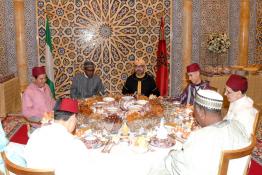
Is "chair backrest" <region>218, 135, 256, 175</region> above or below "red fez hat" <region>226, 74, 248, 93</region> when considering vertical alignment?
below

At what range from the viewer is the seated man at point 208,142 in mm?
2693

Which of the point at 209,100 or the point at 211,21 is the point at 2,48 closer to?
the point at 211,21

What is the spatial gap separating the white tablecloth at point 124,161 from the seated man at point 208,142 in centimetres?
21

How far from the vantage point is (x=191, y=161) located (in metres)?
2.71

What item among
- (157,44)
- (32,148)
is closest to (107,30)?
(157,44)

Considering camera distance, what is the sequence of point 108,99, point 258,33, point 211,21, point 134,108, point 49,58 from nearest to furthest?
point 134,108 < point 108,99 < point 49,58 < point 211,21 < point 258,33

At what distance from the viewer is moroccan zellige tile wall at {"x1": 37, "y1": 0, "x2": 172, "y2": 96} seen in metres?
8.23

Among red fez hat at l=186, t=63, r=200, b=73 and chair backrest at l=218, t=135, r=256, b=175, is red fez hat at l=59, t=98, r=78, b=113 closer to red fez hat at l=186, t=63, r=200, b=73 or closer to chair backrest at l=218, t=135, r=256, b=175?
chair backrest at l=218, t=135, r=256, b=175

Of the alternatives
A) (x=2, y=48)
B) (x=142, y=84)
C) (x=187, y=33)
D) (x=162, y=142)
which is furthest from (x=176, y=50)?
(x=162, y=142)

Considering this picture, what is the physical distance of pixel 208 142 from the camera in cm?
269

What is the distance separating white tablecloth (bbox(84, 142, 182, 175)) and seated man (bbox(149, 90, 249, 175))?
205 millimetres

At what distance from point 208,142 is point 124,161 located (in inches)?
30.9

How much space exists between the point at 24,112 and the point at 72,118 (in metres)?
2.33

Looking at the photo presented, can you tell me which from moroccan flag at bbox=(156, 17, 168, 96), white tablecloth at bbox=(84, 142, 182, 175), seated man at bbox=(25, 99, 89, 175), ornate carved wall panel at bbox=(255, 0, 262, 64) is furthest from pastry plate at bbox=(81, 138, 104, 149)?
ornate carved wall panel at bbox=(255, 0, 262, 64)
